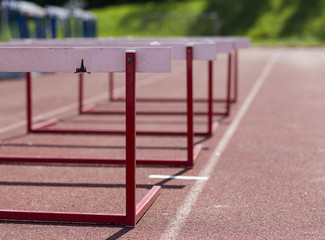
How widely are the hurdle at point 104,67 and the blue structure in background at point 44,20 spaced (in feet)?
61.3

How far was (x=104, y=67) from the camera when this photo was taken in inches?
201

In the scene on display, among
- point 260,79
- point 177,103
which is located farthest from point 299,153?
point 260,79

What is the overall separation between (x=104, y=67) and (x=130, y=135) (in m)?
0.61

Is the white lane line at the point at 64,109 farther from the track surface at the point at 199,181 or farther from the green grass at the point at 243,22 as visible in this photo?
the green grass at the point at 243,22

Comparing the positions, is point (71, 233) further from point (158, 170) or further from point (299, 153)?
point (299, 153)

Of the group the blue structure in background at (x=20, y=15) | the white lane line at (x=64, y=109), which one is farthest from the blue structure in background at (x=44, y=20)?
the white lane line at (x=64, y=109)

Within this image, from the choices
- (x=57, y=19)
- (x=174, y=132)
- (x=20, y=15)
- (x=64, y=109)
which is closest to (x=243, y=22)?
(x=57, y=19)

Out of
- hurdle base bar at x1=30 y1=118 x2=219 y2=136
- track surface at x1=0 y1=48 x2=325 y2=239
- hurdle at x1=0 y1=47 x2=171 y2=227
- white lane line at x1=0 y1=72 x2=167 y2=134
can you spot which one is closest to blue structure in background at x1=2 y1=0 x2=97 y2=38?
white lane line at x1=0 y1=72 x2=167 y2=134

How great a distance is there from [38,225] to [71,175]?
183 centimetres

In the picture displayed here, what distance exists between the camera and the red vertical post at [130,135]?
4.96 metres

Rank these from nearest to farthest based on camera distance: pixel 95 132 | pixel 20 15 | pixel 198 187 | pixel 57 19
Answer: pixel 198 187 < pixel 95 132 < pixel 20 15 < pixel 57 19

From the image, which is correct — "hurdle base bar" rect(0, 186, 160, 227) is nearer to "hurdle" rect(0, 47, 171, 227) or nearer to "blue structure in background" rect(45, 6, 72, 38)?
"hurdle" rect(0, 47, 171, 227)

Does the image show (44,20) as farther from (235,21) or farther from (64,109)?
(235,21)

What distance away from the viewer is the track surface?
4961 millimetres
